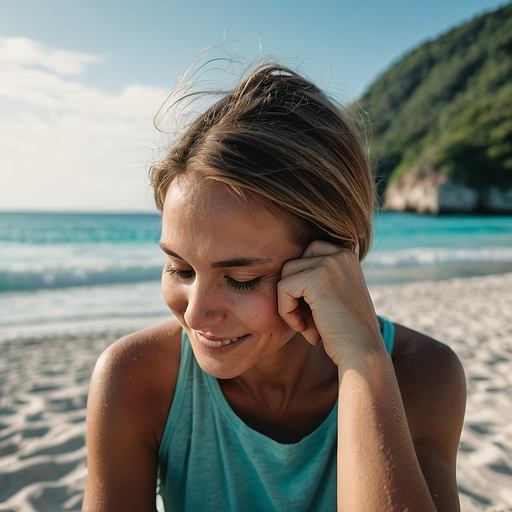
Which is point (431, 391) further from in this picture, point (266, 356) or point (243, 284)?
point (243, 284)

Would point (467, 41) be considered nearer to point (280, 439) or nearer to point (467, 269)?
point (467, 269)

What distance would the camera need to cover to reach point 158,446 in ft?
6.57

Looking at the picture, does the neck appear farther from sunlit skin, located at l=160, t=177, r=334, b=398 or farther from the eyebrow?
the eyebrow

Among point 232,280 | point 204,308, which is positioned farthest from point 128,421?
point 232,280

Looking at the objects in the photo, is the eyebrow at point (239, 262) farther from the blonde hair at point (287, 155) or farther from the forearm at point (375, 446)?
the forearm at point (375, 446)

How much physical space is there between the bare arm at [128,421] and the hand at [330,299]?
592mm

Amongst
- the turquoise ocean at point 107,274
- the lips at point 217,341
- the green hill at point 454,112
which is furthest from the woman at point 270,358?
the green hill at point 454,112

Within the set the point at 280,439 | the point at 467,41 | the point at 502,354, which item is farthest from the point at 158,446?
the point at 467,41

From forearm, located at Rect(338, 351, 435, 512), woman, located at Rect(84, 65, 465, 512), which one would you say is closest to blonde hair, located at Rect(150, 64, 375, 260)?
woman, located at Rect(84, 65, 465, 512)

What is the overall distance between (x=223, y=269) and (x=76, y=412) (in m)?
3.14

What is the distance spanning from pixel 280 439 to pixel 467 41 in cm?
10267

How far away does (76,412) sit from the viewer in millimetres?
4203

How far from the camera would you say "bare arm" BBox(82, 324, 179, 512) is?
177cm

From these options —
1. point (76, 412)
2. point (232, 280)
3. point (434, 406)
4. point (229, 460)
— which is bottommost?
point (76, 412)
